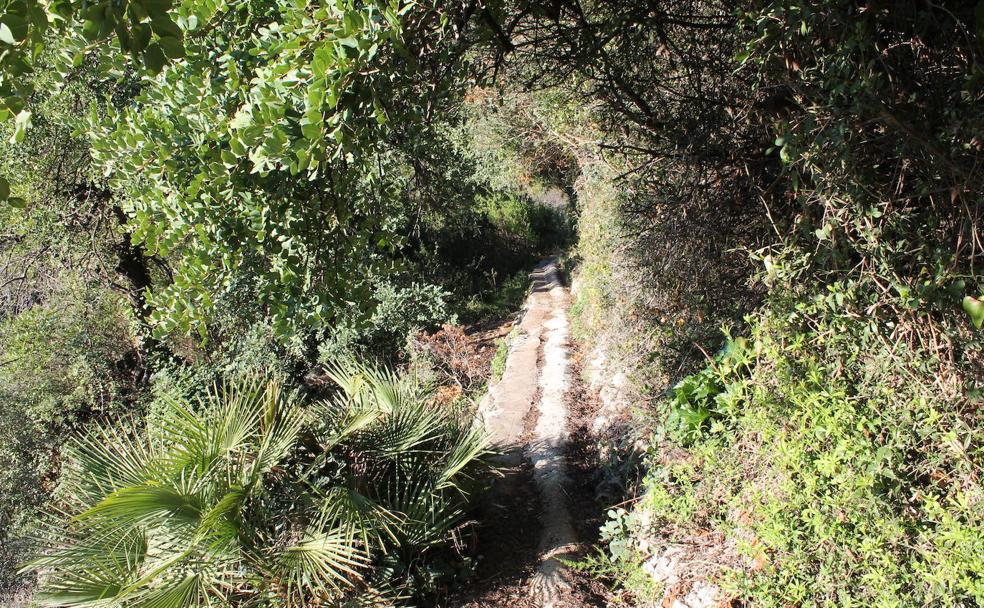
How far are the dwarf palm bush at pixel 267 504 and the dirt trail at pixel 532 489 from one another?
0.52 m

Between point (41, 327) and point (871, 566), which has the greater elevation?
point (41, 327)

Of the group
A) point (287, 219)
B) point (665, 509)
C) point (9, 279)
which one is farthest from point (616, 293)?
point (9, 279)

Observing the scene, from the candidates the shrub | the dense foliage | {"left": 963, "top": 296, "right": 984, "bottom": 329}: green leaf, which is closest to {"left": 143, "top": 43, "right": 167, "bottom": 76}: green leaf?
the dense foliage

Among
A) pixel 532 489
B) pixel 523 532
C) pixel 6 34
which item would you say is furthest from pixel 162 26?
pixel 532 489

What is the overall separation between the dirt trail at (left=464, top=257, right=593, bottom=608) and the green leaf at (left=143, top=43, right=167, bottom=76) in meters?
4.16

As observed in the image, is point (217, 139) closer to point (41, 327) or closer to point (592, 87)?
point (592, 87)

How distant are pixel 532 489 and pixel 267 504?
255 centimetres

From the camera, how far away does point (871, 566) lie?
110 inches

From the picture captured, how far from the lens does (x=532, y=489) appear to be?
238 inches

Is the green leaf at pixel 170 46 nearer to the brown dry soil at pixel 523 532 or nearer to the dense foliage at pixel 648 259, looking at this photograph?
the dense foliage at pixel 648 259

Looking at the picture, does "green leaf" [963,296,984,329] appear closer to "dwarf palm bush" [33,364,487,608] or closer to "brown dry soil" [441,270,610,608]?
"brown dry soil" [441,270,610,608]

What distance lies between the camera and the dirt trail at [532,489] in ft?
15.6

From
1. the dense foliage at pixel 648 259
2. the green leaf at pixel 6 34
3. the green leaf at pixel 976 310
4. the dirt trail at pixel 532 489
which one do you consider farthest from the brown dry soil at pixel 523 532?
the green leaf at pixel 6 34

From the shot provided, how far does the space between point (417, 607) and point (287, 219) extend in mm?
3292
